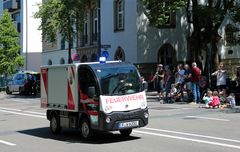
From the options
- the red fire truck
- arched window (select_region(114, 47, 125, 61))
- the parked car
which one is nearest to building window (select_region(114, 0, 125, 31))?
arched window (select_region(114, 47, 125, 61))

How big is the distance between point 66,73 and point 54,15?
77.7 ft

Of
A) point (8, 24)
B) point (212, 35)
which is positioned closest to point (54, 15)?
point (212, 35)

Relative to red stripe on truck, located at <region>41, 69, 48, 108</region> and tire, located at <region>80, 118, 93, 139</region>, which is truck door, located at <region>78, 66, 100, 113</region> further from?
red stripe on truck, located at <region>41, 69, 48, 108</region>

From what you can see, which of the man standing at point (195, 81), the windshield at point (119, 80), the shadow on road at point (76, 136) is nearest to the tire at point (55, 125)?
the shadow on road at point (76, 136)

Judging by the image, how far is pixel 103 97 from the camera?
12.1m

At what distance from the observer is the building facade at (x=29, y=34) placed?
61.6 metres

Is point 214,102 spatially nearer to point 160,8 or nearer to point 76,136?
point 76,136

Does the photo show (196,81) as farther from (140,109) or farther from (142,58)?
(142,58)

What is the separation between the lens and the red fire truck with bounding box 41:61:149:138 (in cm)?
1210

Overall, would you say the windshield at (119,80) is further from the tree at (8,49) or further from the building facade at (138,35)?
the tree at (8,49)

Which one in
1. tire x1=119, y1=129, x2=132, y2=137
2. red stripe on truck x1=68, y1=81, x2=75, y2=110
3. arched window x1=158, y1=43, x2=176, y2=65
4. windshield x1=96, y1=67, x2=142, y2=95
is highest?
arched window x1=158, y1=43, x2=176, y2=65

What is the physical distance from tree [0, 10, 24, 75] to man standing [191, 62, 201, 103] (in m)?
30.3

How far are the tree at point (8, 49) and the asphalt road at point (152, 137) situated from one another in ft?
105

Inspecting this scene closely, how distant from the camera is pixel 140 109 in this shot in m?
12.6
